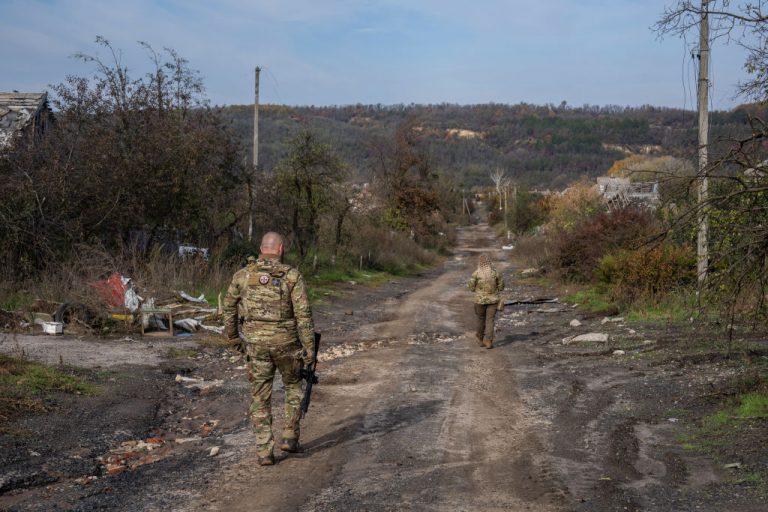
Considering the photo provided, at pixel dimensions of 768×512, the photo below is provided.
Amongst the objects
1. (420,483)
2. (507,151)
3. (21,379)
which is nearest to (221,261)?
(21,379)

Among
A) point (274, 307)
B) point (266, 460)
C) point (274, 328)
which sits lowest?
point (266, 460)

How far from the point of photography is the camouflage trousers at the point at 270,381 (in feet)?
23.9

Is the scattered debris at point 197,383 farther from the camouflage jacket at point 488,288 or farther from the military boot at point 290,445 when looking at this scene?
the camouflage jacket at point 488,288

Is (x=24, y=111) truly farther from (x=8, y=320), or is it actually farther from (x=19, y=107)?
(x=8, y=320)

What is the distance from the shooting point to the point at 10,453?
23.4ft

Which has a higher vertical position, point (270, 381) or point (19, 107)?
point (19, 107)

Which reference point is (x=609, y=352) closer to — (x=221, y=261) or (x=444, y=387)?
(x=444, y=387)

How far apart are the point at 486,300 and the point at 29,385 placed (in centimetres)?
869

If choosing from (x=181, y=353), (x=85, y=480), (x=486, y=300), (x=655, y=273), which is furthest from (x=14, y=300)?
(x=655, y=273)

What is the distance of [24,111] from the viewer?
969 inches

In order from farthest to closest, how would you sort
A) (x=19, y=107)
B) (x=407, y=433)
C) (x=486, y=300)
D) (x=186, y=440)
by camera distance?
(x=19, y=107)
(x=486, y=300)
(x=186, y=440)
(x=407, y=433)

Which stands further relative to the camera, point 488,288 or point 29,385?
point 488,288

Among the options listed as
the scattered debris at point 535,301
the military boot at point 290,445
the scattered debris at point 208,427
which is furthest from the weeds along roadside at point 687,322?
the scattered debris at point 208,427

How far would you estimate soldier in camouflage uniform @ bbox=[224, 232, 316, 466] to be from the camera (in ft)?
24.2
